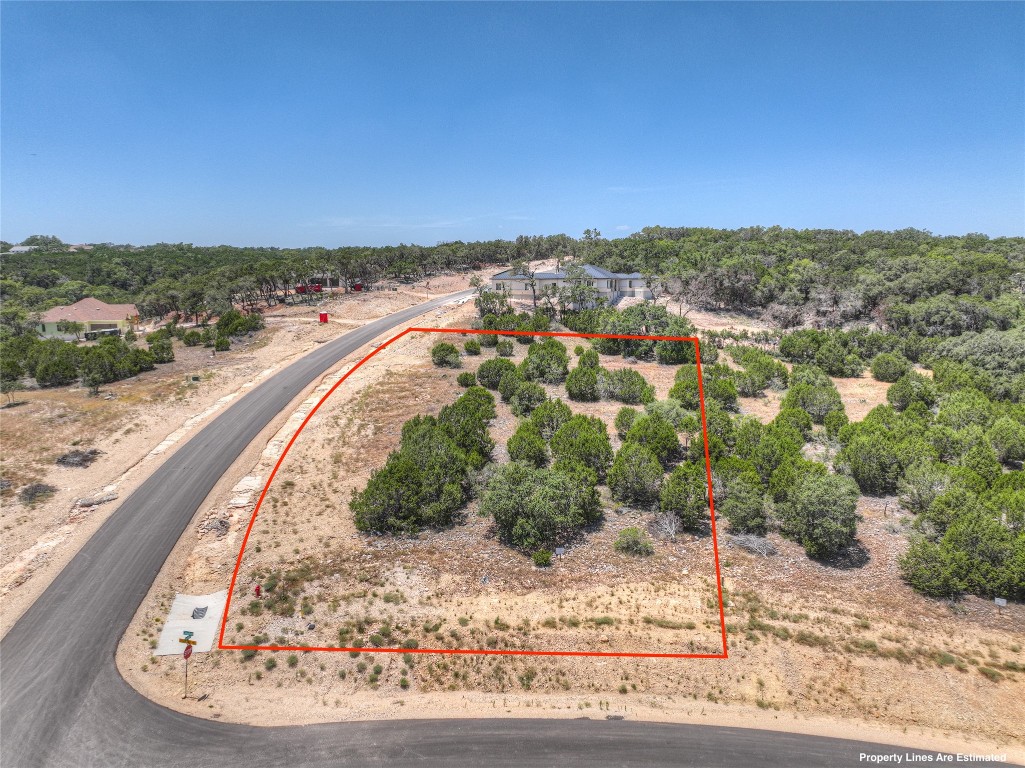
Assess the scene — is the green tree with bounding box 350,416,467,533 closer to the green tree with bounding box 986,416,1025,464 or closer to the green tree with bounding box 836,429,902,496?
the green tree with bounding box 836,429,902,496

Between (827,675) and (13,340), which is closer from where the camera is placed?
Result: (827,675)

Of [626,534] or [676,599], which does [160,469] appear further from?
[676,599]

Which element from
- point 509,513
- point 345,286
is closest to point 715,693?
point 509,513

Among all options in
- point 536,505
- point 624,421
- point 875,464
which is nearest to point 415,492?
point 536,505

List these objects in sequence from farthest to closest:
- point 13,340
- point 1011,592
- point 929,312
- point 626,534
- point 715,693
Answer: point 929,312 → point 13,340 → point 626,534 → point 1011,592 → point 715,693

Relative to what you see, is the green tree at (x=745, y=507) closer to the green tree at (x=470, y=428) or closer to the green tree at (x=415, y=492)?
the green tree at (x=470, y=428)
